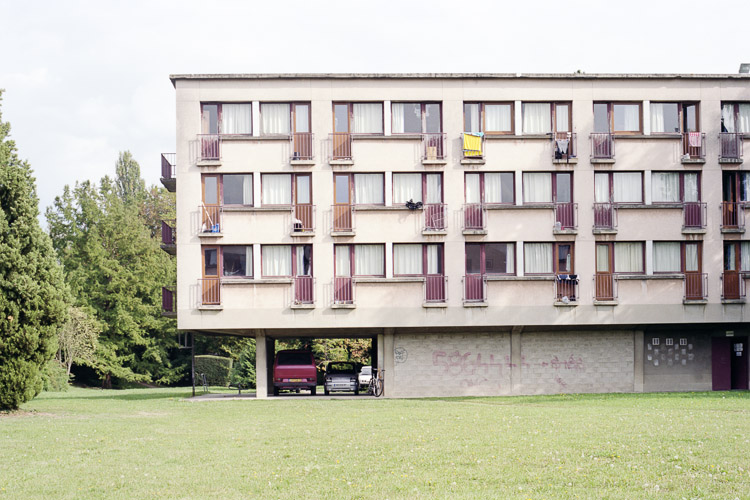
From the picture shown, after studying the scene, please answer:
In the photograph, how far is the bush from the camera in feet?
228

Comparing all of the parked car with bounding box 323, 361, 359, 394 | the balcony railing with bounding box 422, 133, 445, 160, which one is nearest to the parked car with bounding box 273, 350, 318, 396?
the parked car with bounding box 323, 361, 359, 394

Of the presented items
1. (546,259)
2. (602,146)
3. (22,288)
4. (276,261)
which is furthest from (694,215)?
(22,288)

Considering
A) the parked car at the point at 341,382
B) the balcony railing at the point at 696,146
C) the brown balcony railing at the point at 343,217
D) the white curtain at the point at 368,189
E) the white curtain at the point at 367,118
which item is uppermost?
the white curtain at the point at 367,118

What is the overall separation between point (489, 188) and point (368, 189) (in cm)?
529

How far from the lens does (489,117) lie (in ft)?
134

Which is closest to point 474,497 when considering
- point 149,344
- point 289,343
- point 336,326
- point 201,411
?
point 201,411

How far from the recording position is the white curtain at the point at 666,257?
40.9 m

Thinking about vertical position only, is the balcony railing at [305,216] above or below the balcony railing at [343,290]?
above

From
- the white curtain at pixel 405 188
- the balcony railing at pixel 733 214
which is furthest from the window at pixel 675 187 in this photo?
the white curtain at pixel 405 188

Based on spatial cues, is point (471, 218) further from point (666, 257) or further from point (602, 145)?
point (666, 257)

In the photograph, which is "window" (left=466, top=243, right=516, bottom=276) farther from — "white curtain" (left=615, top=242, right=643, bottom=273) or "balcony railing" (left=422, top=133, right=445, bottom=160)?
"white curtain" (left=615, top=242, right=643, bottom=273)

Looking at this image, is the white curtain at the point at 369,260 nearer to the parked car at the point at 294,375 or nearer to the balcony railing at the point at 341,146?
the balcony railing at the point at 341,146

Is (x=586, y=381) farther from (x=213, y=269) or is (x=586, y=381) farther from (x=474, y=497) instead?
(x=474, y=497)

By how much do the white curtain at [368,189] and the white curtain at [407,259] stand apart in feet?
7.24
